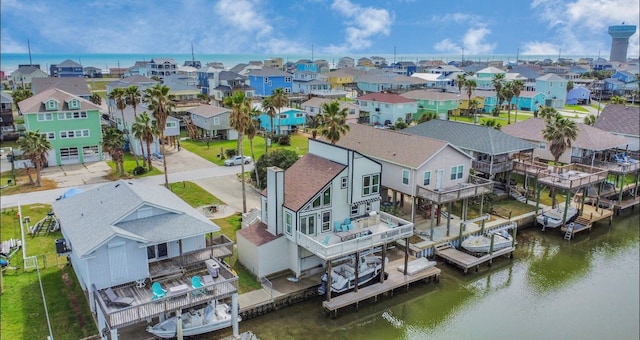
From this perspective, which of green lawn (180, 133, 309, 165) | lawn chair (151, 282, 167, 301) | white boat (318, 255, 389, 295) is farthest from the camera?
green lawn (180, 133, 309, 165)

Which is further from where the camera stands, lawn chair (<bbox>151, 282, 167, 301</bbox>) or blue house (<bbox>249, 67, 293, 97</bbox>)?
blue house (<bbox>249, 67, 293, 97</bbox>)

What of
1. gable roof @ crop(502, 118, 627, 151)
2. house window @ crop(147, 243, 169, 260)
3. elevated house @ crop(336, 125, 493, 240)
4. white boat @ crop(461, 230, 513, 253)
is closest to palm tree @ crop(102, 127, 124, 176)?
elevated house @ crop(336, 125, 493, 240)

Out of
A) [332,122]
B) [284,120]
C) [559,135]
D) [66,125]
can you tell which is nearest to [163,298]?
[332,122]

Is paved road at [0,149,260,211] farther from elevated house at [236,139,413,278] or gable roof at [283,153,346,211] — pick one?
elevated house at [236,139,413,278]

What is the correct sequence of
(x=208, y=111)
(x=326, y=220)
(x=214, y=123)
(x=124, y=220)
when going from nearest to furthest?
(x=124, y=220) → (x=326, y=220) → (x=214, y=123) → (x=208, y=111)

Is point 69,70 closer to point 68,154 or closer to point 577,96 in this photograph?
point 68,154

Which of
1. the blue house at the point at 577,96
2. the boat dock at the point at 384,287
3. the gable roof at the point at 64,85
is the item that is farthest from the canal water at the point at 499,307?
the blue house at the point at 577,96
